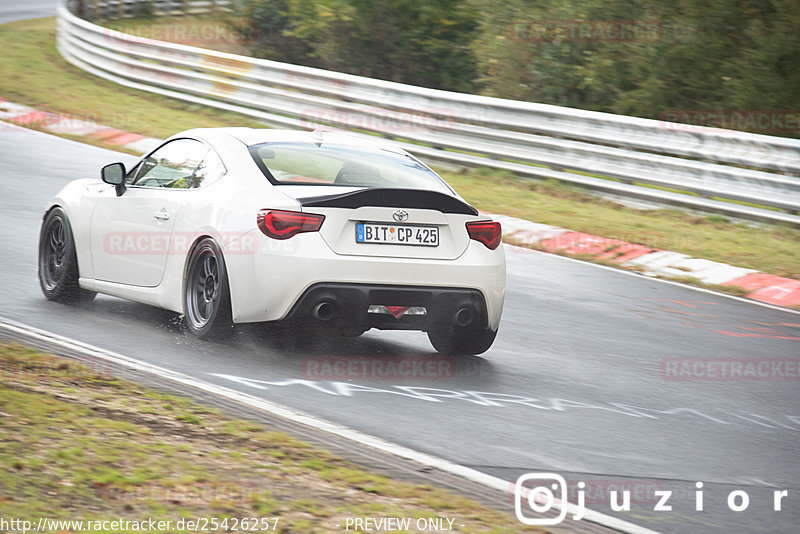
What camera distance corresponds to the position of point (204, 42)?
36594 mm

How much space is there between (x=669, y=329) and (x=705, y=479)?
4353mm

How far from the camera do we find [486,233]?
308 inches

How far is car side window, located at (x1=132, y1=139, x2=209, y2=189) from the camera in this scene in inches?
324

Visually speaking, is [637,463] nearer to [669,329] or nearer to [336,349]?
[336,349]

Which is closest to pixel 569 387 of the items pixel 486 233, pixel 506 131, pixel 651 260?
pixel 486 233

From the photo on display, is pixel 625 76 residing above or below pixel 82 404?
above

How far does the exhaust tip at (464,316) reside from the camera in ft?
25.0

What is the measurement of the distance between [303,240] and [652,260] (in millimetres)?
6811

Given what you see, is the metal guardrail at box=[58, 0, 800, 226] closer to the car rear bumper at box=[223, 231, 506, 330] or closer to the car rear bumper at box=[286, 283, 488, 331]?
the car rear bumper at box=[286, 283, 488, 331]

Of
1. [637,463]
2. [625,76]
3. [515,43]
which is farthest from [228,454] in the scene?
[515,43]

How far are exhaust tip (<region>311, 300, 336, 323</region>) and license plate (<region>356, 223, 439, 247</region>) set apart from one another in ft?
1.45

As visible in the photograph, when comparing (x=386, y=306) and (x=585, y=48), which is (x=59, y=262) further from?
(x=585, y=48)

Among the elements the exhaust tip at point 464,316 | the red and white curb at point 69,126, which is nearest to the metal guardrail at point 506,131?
the red and white curb at point 69,126

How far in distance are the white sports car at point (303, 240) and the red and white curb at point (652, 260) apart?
4.87m
